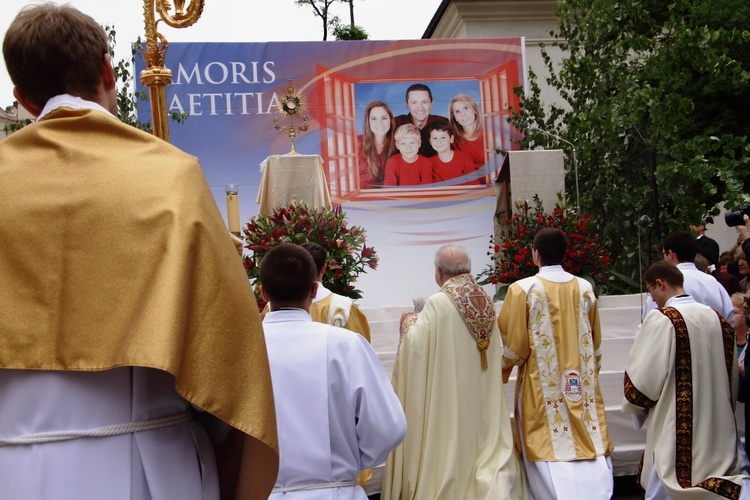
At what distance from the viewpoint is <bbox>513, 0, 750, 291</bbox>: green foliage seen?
35.8 feet

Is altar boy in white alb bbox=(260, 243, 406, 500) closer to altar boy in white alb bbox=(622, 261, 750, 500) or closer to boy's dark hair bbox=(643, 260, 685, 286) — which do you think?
altar boy in white alb bbox=(622, 261, 750, 500)

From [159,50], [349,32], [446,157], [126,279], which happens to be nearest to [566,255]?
[159,50]

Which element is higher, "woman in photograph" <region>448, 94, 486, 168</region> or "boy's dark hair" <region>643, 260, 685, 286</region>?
"woman in photograph" <region>448, 94, 486, 168</region>

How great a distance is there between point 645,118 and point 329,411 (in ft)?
29.6

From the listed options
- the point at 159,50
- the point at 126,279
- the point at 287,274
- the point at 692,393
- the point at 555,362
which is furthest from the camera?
the point at 555,362

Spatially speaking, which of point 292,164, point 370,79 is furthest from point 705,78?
point 292,164

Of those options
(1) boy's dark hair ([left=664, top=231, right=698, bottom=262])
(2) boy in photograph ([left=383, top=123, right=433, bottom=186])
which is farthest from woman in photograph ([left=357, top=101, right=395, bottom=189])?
(1) boy's dark hair ([left=664, top=231, right=698, bottom=262])

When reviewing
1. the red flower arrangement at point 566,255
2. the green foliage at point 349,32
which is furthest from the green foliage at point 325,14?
the red flower arrangement at point 566,255

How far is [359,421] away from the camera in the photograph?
330 centimetres

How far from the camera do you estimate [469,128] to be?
46.9 feet

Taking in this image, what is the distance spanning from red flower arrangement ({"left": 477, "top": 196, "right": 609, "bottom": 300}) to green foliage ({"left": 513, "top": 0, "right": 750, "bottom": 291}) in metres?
1.25

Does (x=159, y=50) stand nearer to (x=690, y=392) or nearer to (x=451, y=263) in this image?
(x=451, y=263)

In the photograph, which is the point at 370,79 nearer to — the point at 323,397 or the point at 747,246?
the point at 747,246

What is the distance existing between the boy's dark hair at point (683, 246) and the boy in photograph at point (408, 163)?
7.61 m
